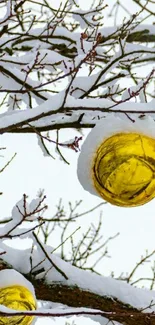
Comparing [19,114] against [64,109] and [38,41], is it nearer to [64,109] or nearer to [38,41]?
[64,109]

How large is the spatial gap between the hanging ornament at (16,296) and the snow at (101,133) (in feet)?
2.52

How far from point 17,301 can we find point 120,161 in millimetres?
980

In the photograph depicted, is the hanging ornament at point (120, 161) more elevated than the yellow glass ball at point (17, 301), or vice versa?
the hanging ornament at point (120, 161)

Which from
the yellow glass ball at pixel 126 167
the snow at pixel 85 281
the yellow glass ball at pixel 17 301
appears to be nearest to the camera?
the yellow glass ball at pixel 126 167

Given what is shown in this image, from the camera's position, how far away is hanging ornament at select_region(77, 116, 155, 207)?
2283 mm

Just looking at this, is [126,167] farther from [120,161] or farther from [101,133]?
[101,133]

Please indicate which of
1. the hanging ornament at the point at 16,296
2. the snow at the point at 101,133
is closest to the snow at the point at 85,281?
the hanging ornament at the point at 16,296

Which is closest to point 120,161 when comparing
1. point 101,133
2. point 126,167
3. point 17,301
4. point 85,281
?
point 126,167

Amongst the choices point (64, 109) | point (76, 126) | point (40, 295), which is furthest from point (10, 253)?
point (64, 109)

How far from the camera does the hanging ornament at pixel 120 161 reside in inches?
89.9

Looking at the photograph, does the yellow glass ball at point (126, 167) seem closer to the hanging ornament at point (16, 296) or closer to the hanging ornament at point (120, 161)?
the hanging ornament at point (120, 161)

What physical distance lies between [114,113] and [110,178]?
39 cm

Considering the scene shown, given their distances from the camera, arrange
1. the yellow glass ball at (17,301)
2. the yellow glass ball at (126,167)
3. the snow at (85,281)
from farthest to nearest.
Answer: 1. the snow at (85,281)
2. the yellow glass ball at (17,301)
3. the yellow glass ball at (126,167)

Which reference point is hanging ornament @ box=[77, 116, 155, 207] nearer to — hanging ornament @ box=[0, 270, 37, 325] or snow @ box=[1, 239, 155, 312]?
hanging ornament @ box=[0, 270, 37, 325]
